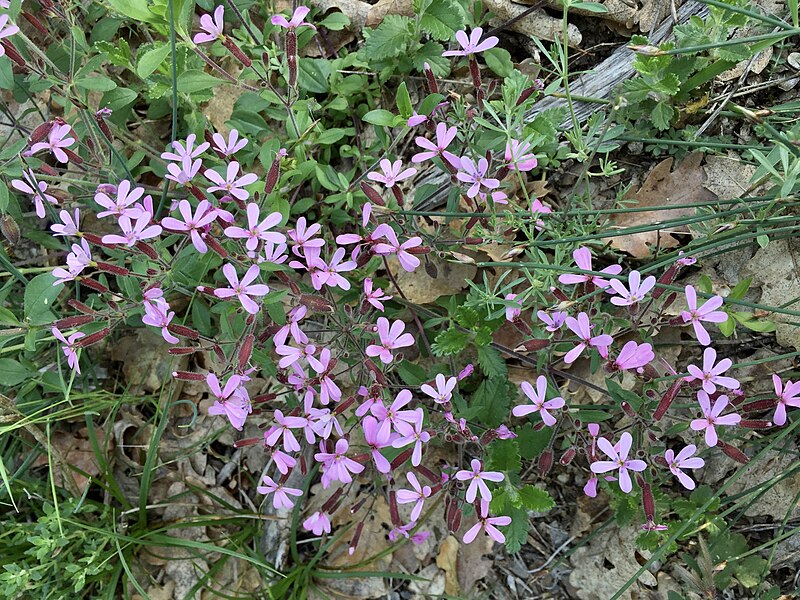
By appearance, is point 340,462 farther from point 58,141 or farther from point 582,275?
point 58,141

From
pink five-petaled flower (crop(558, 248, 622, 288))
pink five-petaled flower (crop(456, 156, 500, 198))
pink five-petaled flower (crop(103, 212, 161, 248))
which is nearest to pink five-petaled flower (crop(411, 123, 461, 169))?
pink five-petaled flower (crop(456, 156, 500, 198))

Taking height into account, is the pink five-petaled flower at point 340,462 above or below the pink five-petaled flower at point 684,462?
above

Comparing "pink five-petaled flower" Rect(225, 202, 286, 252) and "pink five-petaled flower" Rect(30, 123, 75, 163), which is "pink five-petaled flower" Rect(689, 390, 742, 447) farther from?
"pink five-petaled flower" Rect(30, 123, 75, 163)

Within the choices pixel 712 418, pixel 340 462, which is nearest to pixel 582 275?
pixel 712 418

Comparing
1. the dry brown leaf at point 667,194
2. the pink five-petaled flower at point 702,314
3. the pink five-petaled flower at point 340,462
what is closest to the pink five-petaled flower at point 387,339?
the pink five-petaled flower at point 340,462

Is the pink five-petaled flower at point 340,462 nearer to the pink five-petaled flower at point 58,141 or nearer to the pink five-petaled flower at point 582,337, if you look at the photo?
the pink five-petaled flower at point 582,337

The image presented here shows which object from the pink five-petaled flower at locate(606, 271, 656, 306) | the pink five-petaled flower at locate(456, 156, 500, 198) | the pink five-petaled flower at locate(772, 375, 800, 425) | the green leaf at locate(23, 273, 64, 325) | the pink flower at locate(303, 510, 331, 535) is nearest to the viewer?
the pink five-petaled flower at locate(606, 271, 656, 306)

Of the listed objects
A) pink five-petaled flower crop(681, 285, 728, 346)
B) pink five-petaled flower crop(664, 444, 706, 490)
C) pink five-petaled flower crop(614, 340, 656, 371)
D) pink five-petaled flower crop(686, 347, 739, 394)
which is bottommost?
pink five-petaled flower crop(664, 444, 706, 490)
